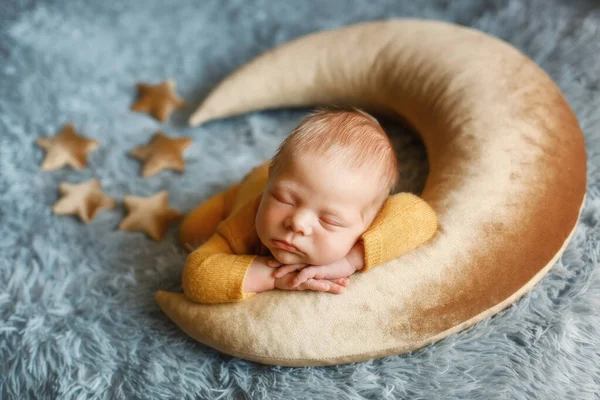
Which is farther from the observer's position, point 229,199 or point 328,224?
point 229,199

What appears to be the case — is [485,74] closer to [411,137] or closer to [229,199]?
[411,137]

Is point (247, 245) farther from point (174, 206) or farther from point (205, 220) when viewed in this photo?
point (174, 206)

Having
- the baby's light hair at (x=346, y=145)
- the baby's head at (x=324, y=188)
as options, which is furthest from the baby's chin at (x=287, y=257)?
the baby's light hair at (x=346, y=145)

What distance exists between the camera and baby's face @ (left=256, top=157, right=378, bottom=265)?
3.04ft

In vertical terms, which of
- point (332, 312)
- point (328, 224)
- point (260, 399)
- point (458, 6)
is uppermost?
point (458, 6)

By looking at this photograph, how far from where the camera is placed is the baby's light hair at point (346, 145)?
3.08ft

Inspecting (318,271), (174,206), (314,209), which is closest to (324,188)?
(314,209)

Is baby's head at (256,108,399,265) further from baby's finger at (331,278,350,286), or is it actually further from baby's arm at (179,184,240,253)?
baby's arm at (179,184,240,253)

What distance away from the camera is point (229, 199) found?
127 centimetres

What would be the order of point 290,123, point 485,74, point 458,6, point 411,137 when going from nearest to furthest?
point 485,74, point 411,137, point 290,123, point 458,6

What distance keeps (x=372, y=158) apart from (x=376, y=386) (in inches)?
14.3

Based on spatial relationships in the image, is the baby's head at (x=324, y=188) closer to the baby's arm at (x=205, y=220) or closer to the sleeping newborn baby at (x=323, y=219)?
the sleeping newborn baby at (x=323, y=219)

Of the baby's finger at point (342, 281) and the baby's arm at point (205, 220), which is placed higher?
the baby's finger at point (342, 281)

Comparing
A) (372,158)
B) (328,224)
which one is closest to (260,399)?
(328,224)
